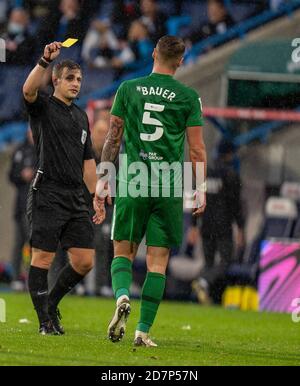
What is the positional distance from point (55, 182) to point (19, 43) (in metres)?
9.74

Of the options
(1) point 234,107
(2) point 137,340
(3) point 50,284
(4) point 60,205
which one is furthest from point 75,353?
(1) point 234,107

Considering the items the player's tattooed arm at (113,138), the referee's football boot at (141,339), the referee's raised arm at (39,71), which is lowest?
the referee's football boot at (141,339)

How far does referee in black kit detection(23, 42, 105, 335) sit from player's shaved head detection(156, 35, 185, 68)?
3.28ft

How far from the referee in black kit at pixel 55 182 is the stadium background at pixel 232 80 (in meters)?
6.00

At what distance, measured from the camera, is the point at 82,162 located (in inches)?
371

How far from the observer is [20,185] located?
611 inches

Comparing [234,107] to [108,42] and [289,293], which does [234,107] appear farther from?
[289,293]

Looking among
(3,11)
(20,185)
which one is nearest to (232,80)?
(20,185)

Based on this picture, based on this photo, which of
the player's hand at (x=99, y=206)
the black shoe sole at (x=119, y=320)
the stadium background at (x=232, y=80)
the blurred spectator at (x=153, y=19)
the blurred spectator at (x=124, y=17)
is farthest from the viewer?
the blurred spectator at (x=124, y=17)

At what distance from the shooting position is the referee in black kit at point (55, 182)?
911 centimetres

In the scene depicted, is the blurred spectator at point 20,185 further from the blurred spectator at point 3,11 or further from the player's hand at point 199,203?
the player's hand at point 199,203

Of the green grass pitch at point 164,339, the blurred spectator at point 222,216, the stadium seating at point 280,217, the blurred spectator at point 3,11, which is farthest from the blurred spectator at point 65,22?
the green grass pitch at point 164,339

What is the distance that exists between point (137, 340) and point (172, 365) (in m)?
1.05

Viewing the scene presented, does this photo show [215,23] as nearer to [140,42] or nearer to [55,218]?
[140,42]
